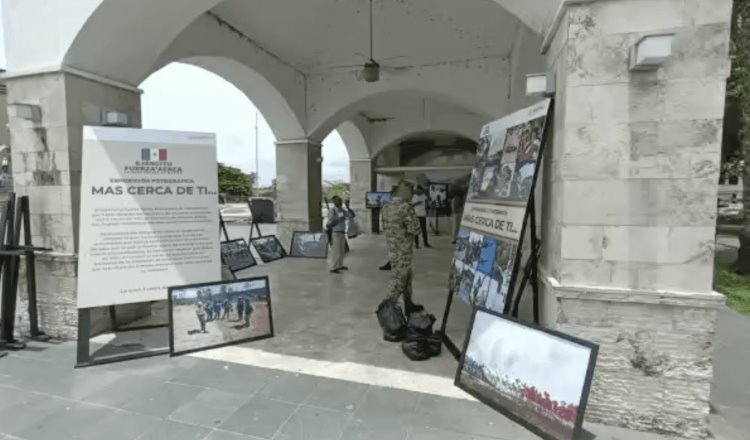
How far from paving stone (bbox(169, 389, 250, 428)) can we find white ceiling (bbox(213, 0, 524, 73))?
4.51 metres

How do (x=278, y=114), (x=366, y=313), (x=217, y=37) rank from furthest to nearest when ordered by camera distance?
(x=278, y=114), (x=217, y=37), (x=366, y=313)

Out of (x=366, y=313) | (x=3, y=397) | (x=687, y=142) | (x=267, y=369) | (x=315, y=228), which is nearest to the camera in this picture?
(x=687, y=142)

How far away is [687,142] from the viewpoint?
2.06 metres

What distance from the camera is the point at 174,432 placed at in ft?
7.23

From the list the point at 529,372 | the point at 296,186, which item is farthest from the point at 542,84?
the point at 296,186

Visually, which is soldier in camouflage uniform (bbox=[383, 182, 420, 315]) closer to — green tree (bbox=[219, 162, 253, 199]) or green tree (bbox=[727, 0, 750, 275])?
green tree (bbox=[727, 0, 750, 275])

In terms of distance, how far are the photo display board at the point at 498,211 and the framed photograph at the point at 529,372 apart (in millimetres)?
273

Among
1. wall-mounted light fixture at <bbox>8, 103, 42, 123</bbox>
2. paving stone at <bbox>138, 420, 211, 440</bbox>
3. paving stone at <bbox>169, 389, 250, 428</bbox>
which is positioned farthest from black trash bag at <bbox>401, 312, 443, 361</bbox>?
wall-mounted light fixture at <bbox>8, 103, 42, 123</bbox>

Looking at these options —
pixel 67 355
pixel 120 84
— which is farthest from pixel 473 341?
pixel 120 84

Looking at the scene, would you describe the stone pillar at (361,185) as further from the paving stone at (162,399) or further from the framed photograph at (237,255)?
the paving stone at (162,399)

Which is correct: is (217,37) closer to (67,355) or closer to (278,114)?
(278,114)

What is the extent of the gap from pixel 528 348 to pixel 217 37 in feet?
18.2

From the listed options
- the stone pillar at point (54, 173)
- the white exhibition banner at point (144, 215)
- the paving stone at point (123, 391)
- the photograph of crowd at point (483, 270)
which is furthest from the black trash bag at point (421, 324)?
the stone pillar at point (54, 173)

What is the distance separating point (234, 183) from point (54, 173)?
37326 millimetres
